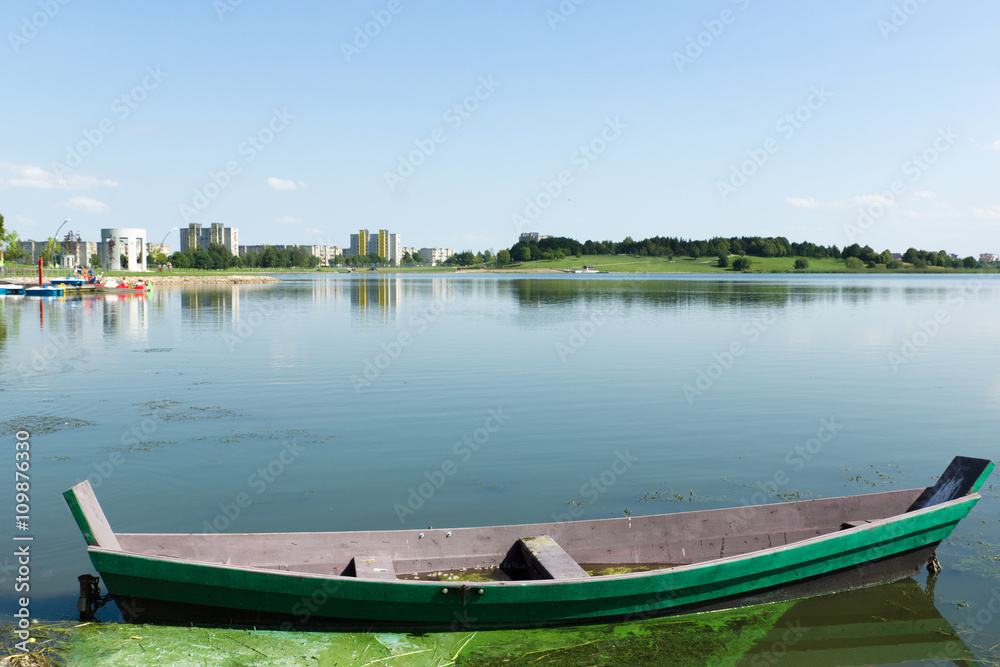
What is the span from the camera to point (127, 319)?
41250 mm

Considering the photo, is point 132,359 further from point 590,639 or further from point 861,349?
point 861,349

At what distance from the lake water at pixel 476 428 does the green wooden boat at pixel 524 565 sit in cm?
116

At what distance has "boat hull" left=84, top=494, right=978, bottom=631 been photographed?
6.75 metres

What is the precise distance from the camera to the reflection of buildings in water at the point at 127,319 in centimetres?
3400

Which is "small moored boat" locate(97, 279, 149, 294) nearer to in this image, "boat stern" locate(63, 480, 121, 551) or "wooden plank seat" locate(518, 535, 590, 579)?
"boat stern" locate(63, 480, 121, 551)

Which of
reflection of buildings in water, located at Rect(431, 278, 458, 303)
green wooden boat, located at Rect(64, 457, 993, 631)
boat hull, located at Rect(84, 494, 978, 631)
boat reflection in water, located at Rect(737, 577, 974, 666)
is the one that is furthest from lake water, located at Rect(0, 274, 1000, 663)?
reflection of buildings in water, located at Rect(431, 278, 458, 303)

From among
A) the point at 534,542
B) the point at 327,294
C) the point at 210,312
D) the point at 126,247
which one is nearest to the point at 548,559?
the point at 534,542

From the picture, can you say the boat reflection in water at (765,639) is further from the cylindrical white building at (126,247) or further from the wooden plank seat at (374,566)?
the cylindrical white building at (126,247)

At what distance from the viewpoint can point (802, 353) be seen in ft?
92.2

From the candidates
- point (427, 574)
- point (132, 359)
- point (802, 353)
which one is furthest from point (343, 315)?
point (427, 574)

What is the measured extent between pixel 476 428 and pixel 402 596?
8848 millimetres

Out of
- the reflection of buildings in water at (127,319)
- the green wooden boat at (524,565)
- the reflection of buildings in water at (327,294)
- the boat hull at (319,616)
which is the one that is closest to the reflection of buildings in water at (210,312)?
the reflection of buildings in water at (127,319)

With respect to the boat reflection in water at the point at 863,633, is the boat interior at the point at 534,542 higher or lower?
higher

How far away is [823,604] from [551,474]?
5.18 m
